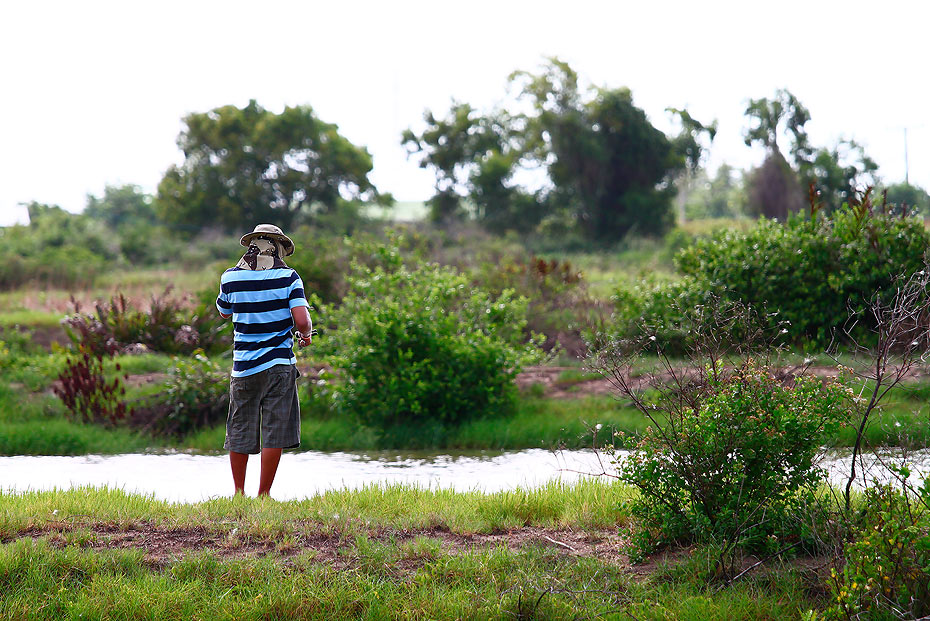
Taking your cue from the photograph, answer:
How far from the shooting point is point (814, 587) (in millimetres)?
4152

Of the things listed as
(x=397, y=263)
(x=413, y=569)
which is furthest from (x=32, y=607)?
(x=397, y=263)

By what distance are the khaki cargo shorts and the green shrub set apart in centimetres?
275

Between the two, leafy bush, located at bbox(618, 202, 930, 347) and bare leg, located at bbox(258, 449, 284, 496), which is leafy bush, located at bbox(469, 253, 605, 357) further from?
bare leg, located at bbox(258, 449, 284, 496)

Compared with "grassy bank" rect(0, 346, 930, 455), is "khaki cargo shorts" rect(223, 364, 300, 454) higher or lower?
higher

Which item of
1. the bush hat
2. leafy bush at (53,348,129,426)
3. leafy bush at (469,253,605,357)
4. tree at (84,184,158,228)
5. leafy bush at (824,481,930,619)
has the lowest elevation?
leafy bush at (53,348,129,426)

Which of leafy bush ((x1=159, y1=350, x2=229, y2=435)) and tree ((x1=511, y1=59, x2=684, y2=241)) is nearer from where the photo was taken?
leafy bush ((x1=159, y1=350, x2=229, y2=435))

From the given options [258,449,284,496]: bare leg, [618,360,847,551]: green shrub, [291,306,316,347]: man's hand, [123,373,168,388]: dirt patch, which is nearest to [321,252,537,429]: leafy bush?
[123,373,168,388]: dirt patch

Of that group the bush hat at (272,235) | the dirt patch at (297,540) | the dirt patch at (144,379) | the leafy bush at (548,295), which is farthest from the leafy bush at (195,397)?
the leafy bush at (548,295)

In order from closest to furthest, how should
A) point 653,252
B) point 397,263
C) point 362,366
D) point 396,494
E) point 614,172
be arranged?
1. point 396,494
2. point 362,366
3. point 397,263
4. point 653,252
5. point 614,172

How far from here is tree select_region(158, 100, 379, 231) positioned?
46.0 metres

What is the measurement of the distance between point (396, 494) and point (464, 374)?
4.22 metres

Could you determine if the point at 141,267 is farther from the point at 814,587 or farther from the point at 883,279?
the point at 814,587

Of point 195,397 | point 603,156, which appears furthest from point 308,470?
point 603,156

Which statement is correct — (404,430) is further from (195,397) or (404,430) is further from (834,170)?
(834,170)
